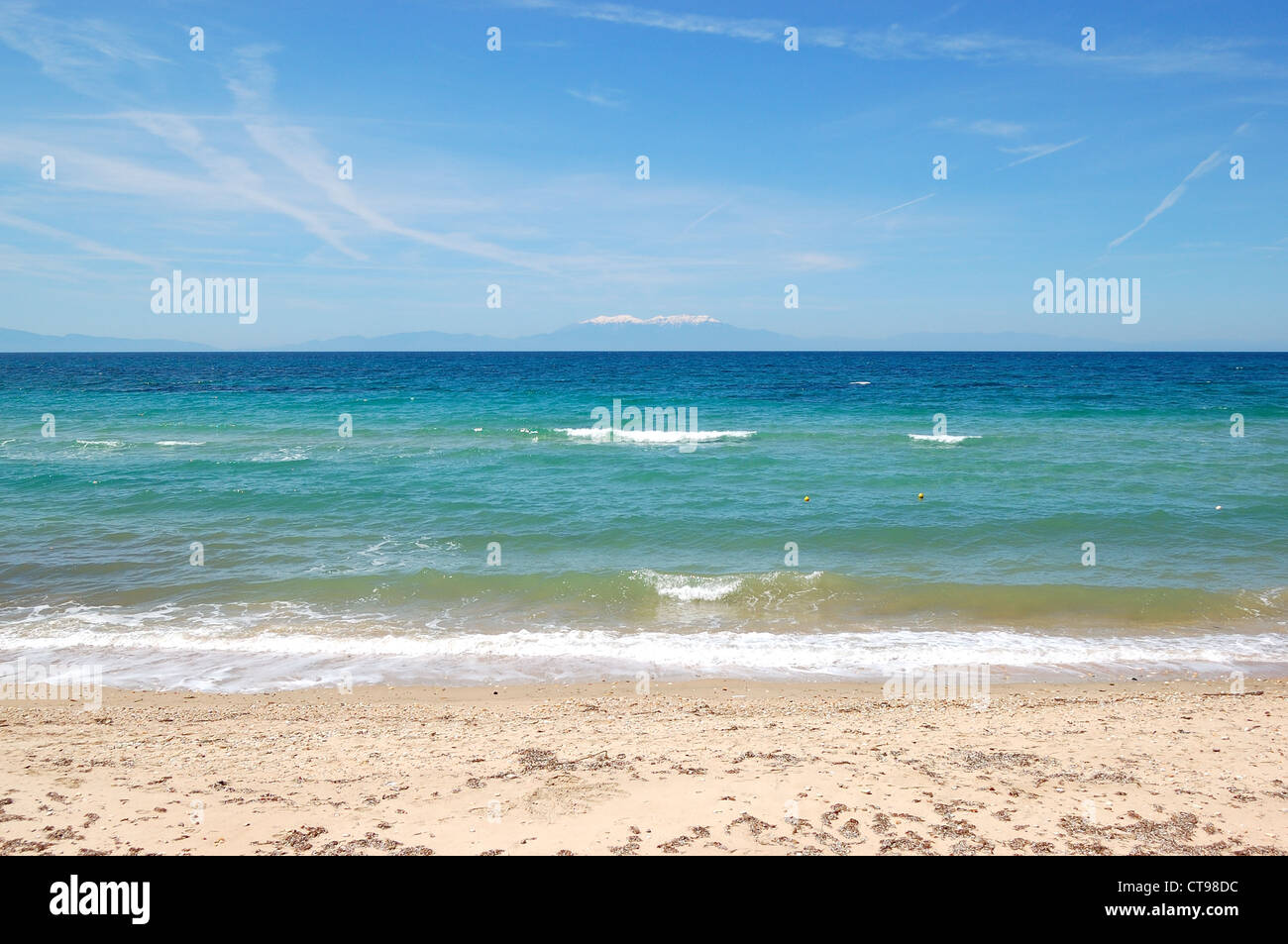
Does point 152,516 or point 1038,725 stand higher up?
point 152,516

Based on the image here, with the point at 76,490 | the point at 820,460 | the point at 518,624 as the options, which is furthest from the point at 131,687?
the point at 820,460

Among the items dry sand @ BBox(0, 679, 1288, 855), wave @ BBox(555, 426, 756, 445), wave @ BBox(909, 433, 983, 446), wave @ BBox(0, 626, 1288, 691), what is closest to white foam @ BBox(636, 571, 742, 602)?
wave @ BBox(0, 626, 1288, 691)

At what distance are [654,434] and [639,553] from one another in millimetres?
17673

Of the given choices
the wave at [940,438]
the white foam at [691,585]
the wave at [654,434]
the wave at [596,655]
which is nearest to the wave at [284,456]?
the wave at [654,434]

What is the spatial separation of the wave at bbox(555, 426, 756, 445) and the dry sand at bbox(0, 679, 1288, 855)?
71.7ft

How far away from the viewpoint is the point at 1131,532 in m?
15.9

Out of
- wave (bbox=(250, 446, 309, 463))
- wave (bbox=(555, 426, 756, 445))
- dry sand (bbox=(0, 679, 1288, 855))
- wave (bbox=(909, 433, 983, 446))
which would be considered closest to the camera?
dry sand (bbox=(0, 679, 1288, 855))

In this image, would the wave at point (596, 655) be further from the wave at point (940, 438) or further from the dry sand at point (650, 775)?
the wave at point (940, 438)

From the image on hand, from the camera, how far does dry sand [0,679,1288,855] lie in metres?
5.14

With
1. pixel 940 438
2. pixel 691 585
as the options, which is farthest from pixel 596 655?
pixel 940 438

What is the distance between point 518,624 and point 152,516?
11833mm

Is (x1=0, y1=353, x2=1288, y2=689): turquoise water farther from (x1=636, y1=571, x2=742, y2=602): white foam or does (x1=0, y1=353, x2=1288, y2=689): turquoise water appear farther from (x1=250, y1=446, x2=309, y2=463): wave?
(x1=250, y1=446, x2=309, y2=463): wave
